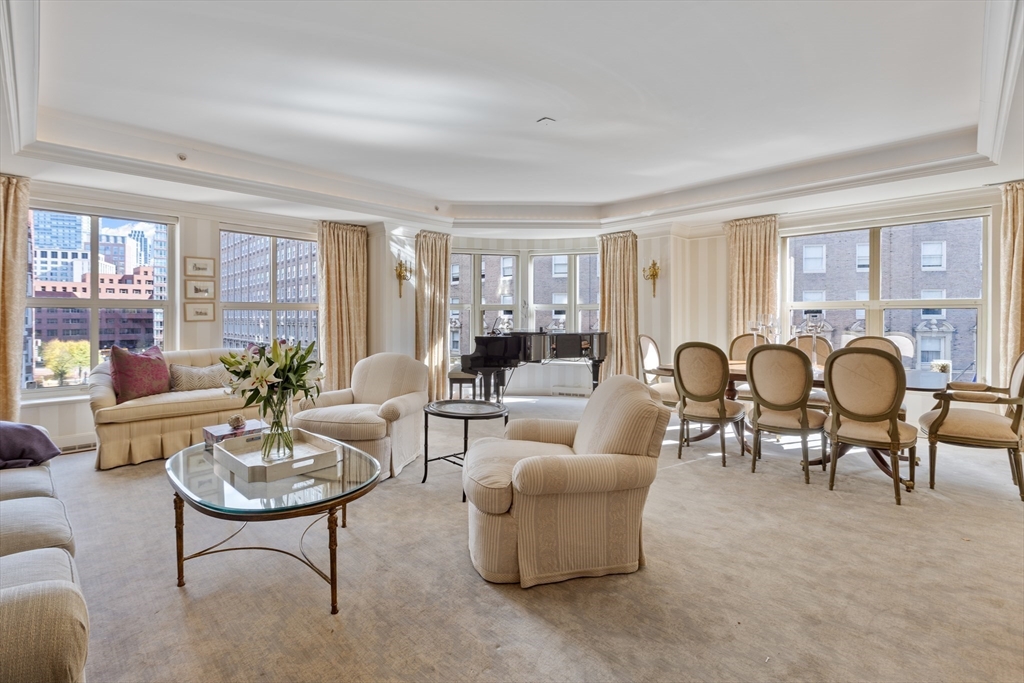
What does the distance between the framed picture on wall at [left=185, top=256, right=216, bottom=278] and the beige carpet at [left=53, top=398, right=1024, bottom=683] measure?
2775 millimetres

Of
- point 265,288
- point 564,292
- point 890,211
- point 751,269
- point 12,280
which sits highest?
point 890,211

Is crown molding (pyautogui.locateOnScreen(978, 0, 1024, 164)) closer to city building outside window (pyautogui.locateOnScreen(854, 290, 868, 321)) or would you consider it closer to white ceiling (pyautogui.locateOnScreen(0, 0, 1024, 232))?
white ceiling (pyautogui.locateOnScreen(0, 0, 1024, 232))

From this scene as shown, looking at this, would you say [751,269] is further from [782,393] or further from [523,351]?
[523,351]

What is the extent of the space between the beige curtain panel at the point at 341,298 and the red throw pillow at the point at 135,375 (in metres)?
1.99

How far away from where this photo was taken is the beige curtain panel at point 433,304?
713 cm

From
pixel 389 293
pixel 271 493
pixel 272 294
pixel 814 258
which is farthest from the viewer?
pixel 389 293

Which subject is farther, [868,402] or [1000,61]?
[868,402]

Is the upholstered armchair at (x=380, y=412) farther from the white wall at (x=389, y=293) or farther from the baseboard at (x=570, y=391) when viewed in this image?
the baseboard at (x=570, y=391)

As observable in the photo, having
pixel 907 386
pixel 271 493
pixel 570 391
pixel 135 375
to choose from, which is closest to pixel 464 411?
pixel 271 493

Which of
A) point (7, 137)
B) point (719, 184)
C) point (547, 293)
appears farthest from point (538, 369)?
point (7, 137)

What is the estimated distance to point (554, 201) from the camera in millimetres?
6945

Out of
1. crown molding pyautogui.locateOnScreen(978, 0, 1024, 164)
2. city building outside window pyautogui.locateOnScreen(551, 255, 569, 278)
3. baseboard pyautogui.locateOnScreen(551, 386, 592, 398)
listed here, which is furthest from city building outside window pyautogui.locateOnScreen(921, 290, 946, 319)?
city building outside window pyautogui.locateOnScreen(551, 255, 569, 278)

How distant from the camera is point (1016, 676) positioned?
1765 millimetres

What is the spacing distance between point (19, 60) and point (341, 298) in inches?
160
